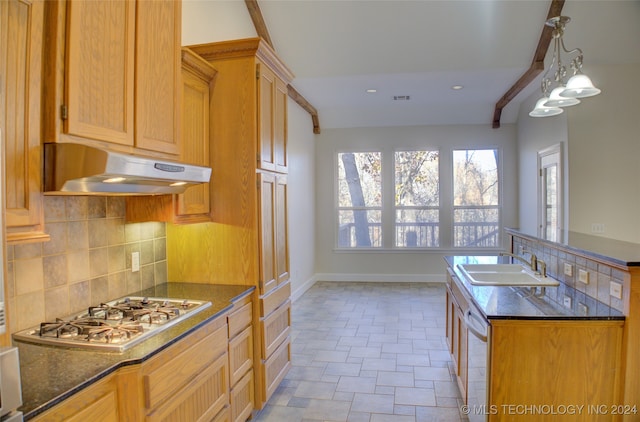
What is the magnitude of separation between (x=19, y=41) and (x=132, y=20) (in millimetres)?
593

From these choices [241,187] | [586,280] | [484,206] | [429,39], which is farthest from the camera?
[484,206]

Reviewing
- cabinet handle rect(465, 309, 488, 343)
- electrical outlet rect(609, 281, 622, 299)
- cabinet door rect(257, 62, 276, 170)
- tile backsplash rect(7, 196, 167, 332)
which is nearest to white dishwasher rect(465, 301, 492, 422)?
cabinet handle rect(465, 309, 488, 343)

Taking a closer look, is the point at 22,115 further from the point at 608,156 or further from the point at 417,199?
the point at 417,199

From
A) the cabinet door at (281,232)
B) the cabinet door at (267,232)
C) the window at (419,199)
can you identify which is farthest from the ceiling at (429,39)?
the cabinet door at (267,232)

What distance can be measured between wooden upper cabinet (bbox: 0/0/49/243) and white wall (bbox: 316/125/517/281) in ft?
18.9

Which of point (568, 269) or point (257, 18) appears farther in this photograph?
point (257, 18)

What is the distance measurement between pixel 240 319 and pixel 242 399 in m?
0.51

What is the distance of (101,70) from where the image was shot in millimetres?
1686

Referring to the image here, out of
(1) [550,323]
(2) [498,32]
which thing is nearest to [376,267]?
(2) [498,32]

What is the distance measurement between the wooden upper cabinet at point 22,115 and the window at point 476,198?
6.31 metres

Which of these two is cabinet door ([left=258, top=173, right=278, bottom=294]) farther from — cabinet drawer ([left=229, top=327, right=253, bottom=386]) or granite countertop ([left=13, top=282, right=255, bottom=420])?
granite countertop ([left=13, top=282, right=255, bottom=420])

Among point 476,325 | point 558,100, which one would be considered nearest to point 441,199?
point 558,100

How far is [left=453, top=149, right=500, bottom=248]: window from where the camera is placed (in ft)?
22.3

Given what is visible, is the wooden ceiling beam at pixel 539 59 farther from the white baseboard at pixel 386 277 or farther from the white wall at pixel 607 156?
the white baseboard at pixel 386 277
